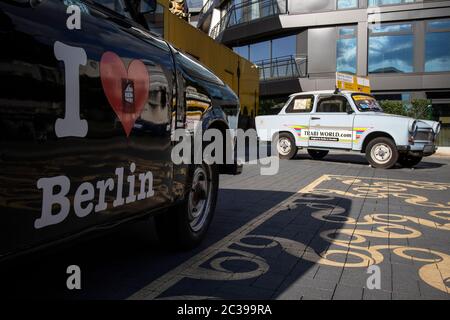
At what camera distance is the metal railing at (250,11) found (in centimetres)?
2483

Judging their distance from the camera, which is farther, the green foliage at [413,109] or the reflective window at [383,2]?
the reflective window at [383,2]

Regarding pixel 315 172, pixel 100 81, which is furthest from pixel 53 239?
pixel 315 172

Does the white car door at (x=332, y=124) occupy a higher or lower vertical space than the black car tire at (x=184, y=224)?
higher

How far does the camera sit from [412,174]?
383 inches

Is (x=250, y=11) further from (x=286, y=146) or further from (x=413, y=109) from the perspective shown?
(x=286, y=146)

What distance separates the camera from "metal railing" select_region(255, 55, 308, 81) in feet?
80.4

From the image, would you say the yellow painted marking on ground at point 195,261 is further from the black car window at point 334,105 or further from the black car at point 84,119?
the black car window at point 334,105

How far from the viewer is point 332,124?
1140 centimetres

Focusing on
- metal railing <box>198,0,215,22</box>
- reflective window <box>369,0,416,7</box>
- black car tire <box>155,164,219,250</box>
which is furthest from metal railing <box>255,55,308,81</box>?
black car tire <box>155,164,219,250</box>

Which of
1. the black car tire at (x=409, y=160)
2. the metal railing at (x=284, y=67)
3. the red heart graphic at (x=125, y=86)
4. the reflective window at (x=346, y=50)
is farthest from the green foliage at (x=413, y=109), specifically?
the red heart graphic at (x=125, y=86)

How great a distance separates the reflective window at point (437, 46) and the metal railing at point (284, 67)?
6.36 metres

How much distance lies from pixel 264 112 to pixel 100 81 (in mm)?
22421
